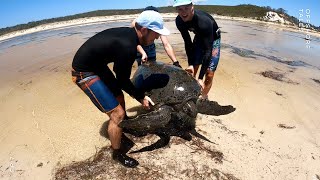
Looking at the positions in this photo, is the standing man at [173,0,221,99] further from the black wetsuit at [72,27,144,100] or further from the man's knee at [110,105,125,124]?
the man's knee at [110,105,125,124]

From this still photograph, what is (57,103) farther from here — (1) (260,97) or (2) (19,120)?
(1) (260,97)

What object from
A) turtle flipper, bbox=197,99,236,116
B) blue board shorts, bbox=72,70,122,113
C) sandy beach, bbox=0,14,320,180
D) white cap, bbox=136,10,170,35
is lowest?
sandy beach, bbox=0,14,320,180

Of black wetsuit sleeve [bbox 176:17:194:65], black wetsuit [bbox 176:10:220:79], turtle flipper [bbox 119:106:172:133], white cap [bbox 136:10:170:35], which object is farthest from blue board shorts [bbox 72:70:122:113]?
black wetsuit sleeve [bbox 176:17:194:65]

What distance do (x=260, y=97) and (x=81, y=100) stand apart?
3.42 meters

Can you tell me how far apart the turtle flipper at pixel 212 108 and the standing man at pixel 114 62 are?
1.10 metres

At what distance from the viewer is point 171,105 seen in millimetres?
4230

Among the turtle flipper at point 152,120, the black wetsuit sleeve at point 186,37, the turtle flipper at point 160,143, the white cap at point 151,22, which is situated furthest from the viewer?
the black wetsuit sleeve at point 186,37

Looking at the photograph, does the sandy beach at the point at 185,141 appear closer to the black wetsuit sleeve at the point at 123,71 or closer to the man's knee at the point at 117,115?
the man's knee at the point at 117,115

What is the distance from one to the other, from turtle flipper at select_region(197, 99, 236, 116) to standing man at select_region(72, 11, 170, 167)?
1.10m

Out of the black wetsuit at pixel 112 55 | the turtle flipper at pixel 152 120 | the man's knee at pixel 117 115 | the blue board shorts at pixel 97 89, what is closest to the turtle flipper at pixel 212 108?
the turtle flipper at pixel 152 120

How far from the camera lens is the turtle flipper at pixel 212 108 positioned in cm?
444

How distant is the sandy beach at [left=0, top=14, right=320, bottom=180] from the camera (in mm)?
3553

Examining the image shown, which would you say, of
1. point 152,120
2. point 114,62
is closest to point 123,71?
point 114,62

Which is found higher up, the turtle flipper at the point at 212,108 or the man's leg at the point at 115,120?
the man's leg at the point at 115,120
